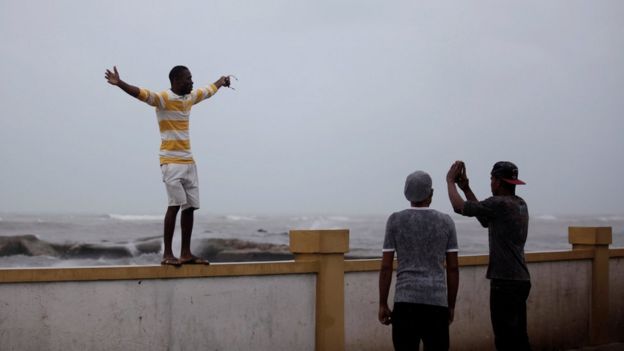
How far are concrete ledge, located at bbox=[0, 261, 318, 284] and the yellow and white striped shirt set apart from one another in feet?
2.83

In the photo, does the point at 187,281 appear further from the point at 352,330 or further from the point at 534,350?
the point at 534,350

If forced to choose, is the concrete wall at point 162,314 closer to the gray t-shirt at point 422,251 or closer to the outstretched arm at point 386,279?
the outstretched arm at point 386,279

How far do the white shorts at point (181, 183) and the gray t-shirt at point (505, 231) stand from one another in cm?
215

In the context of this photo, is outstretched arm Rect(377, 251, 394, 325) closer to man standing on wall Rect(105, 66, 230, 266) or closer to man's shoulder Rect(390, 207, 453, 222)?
man's shoulder Rect(390, 207, 453, 222)

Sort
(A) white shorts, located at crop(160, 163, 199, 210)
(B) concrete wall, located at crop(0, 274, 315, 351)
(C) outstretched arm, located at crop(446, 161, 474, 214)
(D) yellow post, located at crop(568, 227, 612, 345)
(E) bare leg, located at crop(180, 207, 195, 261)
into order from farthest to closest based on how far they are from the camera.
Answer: (D) yellow post, located at crop(568, 227, 612, 345)
(E) bare leg, located at crop(180, 207, 195, 261)
(A) white shorts, located at crop(160, 163, 199, 210)
(B) concrete wall, located at crop(0, 274, 315, 351)
(C) outstretched arm, located at crop(446, 161, 474, 214)

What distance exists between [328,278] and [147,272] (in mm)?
1672

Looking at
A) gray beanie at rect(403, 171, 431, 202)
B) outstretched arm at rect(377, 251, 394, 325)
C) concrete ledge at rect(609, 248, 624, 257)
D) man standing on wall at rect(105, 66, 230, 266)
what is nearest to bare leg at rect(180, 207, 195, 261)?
man standing on wall at rect(105, 66, 230, 266)

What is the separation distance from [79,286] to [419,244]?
2585mm

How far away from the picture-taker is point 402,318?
5.25 metres

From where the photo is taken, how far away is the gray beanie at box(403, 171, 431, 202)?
17.5 ft

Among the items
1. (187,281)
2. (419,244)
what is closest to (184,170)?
(187,281)

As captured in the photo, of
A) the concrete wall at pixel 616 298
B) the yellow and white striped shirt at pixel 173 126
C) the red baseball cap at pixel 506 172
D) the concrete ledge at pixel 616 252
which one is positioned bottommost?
the concrete wall at pixel 616 298

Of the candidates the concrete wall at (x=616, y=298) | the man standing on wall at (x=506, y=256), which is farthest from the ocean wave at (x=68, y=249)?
the man standing on wall at (x=506, y=256)

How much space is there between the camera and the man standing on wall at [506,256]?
6.08 meters
